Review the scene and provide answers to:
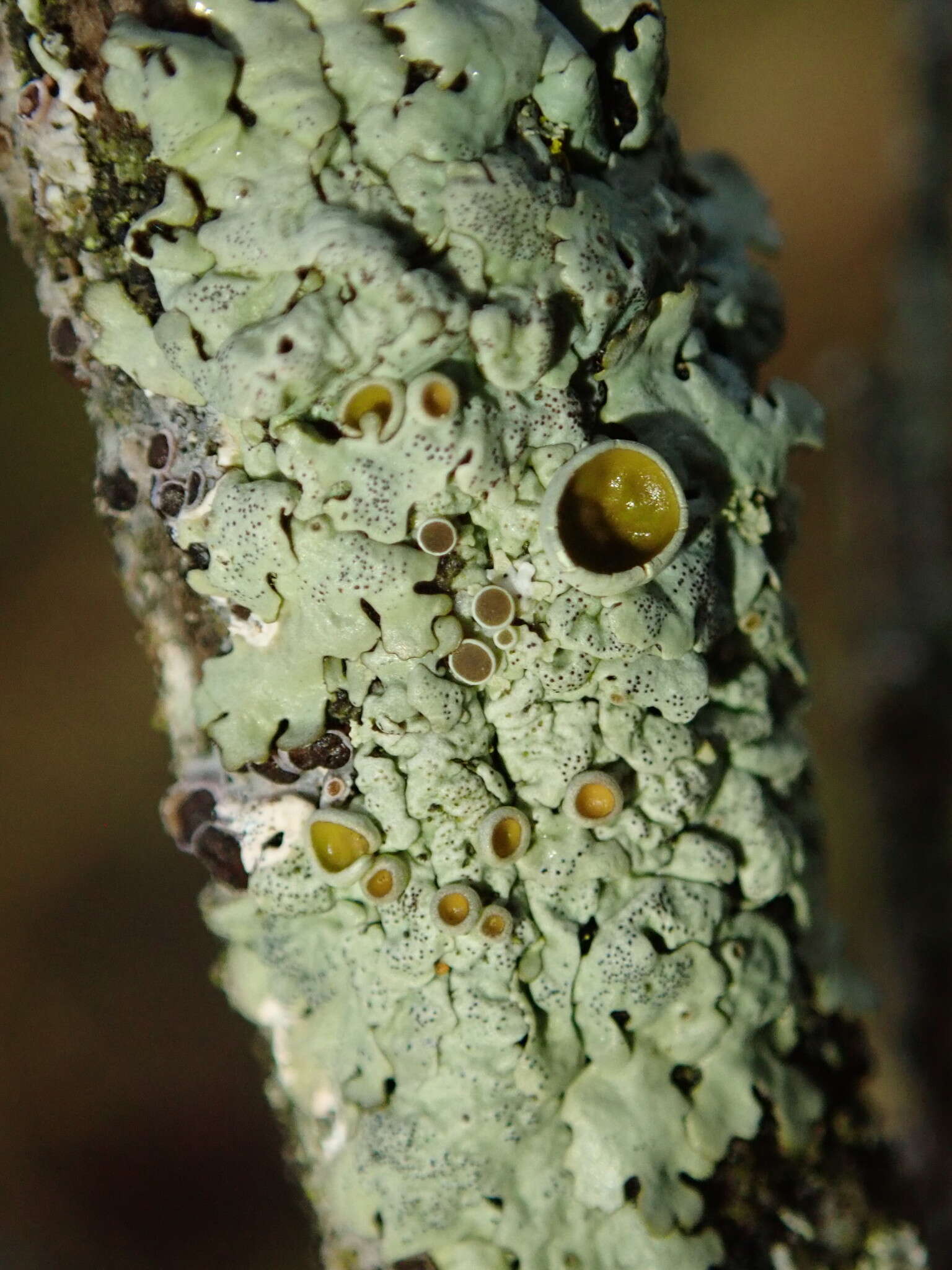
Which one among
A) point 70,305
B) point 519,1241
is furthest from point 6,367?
point 519,1241

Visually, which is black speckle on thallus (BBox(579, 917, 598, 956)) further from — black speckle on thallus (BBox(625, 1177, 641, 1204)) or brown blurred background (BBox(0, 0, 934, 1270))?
brown blurred background (BBox(0, 0, 934, 1270))

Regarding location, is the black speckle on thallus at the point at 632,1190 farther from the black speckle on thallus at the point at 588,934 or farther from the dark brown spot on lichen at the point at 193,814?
the dark brown spot on lichen at the point at 193,814

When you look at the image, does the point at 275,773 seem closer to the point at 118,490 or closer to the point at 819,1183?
the point at 118,490

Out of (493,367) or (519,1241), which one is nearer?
(493,367)

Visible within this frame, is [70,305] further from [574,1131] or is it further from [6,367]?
[6,367]

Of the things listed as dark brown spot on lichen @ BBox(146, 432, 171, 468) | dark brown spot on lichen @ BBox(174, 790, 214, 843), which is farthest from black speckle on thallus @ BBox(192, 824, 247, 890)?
dark brown spot on lichen @ BBox(146, 432, 171, 468)

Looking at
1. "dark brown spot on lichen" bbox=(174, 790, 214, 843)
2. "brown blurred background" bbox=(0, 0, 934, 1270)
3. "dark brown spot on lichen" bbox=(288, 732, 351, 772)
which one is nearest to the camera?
"dark brown spot on lichen" bbox=(288, 732, 351, 772)

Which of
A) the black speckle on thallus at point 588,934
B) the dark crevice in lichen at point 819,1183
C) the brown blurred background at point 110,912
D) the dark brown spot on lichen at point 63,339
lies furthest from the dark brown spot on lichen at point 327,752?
the brown blurred background at point 110,912
